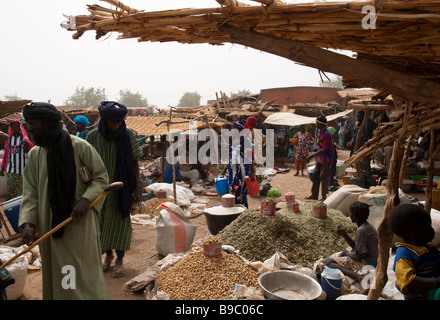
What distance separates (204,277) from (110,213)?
4.38ft

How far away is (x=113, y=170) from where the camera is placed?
12.7 ft

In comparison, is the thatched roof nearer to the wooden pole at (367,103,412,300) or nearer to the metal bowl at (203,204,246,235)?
the wooden pole at (367,103,412,300)

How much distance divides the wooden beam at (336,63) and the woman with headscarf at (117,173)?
2.22 m

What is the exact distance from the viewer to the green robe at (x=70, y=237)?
95.8 inches

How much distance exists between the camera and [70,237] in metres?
2.43

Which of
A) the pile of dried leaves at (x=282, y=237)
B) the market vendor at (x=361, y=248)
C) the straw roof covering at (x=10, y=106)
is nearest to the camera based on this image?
the market vendor at (x=361, y=248)

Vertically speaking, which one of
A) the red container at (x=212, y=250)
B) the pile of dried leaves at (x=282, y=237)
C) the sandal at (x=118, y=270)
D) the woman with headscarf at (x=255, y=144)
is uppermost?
the woman with headscarf at (x=255, y=144)

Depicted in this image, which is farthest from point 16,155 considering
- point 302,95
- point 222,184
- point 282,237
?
point 302,95

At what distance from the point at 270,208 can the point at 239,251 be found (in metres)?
0.78

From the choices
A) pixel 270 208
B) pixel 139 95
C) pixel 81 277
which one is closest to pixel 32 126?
pixel 81 277

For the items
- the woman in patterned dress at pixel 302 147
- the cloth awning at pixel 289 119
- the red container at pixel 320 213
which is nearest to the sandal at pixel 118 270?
the red container at pixel 320 213

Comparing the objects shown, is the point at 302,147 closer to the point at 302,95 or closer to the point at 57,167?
the point at 57,167

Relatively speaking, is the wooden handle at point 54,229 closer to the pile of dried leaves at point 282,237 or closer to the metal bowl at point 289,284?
the metal bowl at point 289,284
